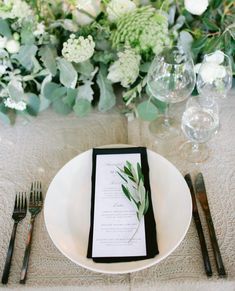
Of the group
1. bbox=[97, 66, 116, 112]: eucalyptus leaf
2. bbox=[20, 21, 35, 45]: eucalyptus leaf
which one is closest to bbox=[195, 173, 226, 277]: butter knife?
bbox=[97, 66, 116, 112]: eucalyptus leaf

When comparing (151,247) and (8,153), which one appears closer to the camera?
(151,247)

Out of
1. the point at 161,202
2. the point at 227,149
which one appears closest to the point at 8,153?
the point at 161,202

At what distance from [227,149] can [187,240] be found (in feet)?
0.94

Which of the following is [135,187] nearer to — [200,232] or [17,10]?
[200,232]

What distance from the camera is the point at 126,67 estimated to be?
2.48 feet

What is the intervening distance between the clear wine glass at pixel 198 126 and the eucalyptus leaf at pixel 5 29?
52 cm

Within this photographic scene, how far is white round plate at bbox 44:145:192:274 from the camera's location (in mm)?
549

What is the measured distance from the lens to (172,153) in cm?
77

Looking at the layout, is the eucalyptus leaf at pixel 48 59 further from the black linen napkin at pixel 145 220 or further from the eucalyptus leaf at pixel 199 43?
the eucalyptus leaf at pixel 199 43

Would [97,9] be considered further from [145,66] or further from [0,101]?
[0,101]

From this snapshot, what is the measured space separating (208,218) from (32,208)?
0.39 meters

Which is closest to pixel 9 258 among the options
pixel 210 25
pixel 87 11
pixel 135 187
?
pixel 135 187

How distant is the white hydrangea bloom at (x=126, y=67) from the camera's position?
0.75m

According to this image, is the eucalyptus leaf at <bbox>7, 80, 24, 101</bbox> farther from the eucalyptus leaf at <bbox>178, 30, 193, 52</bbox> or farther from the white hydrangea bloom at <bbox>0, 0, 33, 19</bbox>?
the eucalyptus leaf at <bbox>178, 30, 193, 52</bbox>
